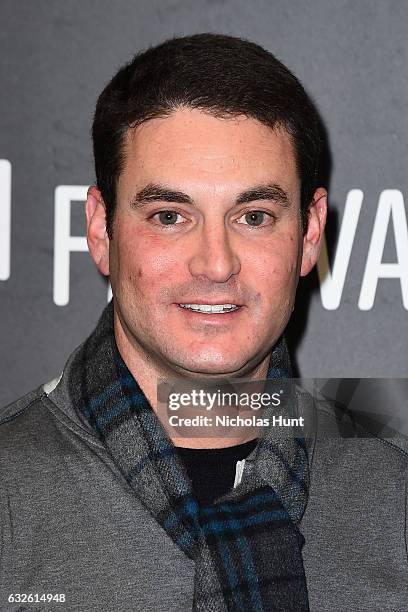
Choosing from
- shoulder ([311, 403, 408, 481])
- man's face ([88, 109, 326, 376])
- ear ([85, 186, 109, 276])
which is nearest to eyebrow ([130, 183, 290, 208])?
man's face ([88, 109, 326, 376])

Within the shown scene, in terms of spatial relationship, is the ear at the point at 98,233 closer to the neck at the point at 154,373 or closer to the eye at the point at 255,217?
the neck at the point at 154,373

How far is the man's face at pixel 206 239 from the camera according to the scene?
1410 millimetres

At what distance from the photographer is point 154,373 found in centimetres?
155

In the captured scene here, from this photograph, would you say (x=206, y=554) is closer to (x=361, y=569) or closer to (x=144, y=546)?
(x=144, y=546)

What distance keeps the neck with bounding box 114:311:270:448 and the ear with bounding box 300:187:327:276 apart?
0.17 meters

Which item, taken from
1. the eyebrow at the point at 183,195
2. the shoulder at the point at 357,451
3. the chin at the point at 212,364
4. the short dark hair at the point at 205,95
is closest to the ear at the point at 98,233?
the short dark hair at the point at 205,95

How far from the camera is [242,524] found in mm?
1452

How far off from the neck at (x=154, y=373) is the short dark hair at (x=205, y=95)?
0.19m

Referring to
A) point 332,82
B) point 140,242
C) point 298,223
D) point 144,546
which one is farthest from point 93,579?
point 332,82

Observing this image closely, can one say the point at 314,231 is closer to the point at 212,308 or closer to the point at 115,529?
the point at 212,308

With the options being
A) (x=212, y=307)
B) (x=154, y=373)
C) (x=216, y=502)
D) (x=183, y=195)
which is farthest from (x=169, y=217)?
(x=216, y=502)

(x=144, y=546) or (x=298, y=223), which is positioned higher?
(x=298, y=223)

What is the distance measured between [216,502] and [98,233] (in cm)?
48

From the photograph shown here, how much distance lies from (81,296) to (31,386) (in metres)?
0.20
